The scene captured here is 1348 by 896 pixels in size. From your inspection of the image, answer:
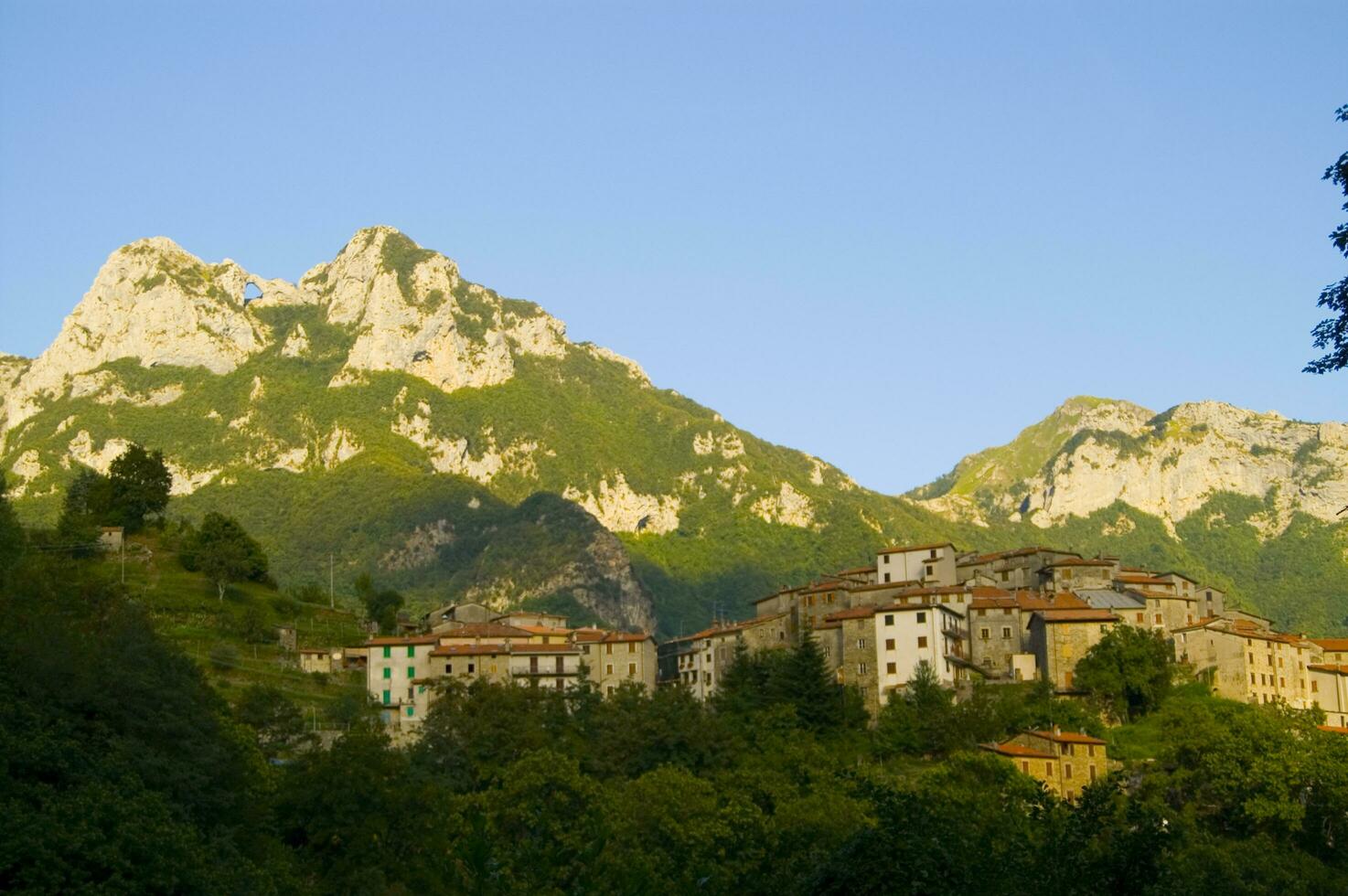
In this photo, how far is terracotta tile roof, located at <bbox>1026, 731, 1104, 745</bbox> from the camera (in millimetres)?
78387

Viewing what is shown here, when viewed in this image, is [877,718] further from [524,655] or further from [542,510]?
[542,510]

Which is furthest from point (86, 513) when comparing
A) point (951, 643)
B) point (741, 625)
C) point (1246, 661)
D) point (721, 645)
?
point (1246, 661)

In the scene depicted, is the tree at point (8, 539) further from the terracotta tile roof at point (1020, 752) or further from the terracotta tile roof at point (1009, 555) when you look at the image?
the terracotta tile roof at point (1009, 555)

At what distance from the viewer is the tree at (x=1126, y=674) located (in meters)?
85.0

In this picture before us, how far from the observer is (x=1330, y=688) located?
309ft

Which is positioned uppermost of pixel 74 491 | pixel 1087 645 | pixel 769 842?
pixel 74 491

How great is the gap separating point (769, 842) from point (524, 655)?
35306mm

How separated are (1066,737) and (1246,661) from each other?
1510 centimetres

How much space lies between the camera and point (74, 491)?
124312 millimetres

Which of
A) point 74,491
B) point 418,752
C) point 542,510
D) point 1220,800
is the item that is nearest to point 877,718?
point 1220,800

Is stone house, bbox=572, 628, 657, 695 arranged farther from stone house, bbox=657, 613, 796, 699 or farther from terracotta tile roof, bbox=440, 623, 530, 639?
terracotta tile roof, bbox=440, 623, 530, 639

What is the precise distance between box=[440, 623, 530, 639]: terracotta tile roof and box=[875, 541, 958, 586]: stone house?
2096 centimetres

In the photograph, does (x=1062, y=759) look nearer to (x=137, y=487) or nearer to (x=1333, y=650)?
(x=1333, y=650)

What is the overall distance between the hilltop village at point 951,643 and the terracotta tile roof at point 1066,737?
0.13 m
